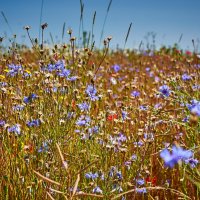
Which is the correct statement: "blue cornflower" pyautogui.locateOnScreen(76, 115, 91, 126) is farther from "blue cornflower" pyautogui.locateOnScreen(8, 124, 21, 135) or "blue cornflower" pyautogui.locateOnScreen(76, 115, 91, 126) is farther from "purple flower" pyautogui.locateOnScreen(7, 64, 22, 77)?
"purple flower" pyautogui.locateOnScreen(7, 64, 22, 77)

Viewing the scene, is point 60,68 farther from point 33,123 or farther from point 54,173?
point 54,173

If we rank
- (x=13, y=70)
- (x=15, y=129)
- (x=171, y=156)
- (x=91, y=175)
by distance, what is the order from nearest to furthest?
1. (x=171, y=156)
2. (x=91, y=175)
3. (x=15, y=129)
4. (x=13, y=70)

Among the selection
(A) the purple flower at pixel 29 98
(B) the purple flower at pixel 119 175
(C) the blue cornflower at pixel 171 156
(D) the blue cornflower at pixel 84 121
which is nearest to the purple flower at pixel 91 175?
(B) the purple flower at pixel 119 175

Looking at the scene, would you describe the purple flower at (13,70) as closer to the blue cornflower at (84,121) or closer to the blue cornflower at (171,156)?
the blue cornflower at (84,121)

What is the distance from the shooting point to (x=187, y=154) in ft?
2.84

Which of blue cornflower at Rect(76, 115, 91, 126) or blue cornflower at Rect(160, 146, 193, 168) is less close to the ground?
blue cornflower at Rect(76, 115, 91, 126)

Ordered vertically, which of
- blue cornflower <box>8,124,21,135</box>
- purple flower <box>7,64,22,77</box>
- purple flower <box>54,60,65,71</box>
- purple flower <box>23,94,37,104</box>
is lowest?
blue cornflower <box>8,124,21,135</box>

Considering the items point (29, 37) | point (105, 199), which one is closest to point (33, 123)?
point (29, 37)

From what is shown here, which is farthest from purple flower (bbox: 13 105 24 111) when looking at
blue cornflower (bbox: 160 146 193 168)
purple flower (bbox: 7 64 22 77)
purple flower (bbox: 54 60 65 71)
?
blue cornflower (bbox: 160 146 193 168)

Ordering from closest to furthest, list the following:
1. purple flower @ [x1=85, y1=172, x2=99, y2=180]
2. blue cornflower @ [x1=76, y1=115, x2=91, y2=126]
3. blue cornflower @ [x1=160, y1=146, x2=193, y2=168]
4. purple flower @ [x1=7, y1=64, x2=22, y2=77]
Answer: blue cornflower @ [x1=160, y1=146, x2=193, y2=168] → purple flower @ [x1=85, y1=172, x2=99, y2=180] → blue cornflower @ [x1=76, y1=115, x2=91, y2=126] → purple flower @ [x1=7, y1=64, x2=22, y2=77]

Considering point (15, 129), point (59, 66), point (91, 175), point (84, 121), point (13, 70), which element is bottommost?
point (91, 175)

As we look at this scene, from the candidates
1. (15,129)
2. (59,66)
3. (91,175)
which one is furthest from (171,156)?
(59,66)

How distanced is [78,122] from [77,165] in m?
0.37

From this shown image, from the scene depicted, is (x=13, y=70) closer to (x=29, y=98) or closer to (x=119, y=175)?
(x=29, y=98)
